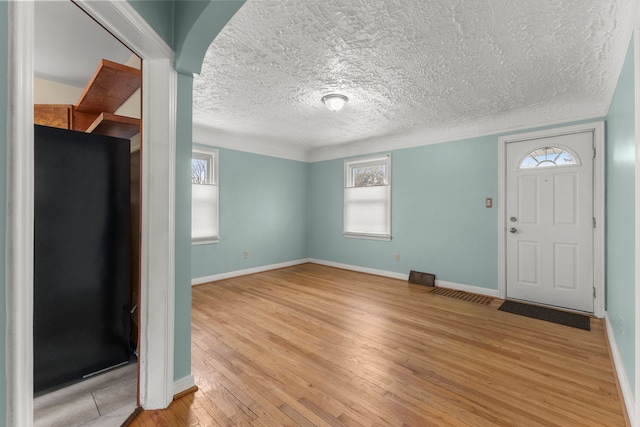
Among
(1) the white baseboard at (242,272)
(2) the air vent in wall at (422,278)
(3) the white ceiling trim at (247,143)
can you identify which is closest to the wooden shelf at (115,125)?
(3) the white ceiling trim at (247,143)

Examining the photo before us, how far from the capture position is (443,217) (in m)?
4.28

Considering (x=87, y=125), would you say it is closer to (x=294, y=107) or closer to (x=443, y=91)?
(x=294, y=107)

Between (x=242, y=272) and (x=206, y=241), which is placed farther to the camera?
(x=242, y=272)

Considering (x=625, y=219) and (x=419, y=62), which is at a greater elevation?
(x=419, y=62)

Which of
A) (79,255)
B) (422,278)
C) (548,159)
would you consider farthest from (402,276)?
(79,255)

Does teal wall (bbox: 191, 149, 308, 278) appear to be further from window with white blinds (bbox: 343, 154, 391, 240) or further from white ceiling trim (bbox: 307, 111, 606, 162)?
window with white blinds (bbox: 343, 154, 391, 240)

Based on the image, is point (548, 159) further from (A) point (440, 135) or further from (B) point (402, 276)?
(B) point (402, 276)

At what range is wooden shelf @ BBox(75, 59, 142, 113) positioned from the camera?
1.90 metres

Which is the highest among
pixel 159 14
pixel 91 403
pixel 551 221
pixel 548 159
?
pixel 159 14

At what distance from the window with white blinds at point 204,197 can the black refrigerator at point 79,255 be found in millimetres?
2267

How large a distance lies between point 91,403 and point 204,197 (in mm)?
3090

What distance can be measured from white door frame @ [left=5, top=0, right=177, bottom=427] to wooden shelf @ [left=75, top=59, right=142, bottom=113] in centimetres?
47

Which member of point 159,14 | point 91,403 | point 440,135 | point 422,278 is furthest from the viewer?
point 422,278

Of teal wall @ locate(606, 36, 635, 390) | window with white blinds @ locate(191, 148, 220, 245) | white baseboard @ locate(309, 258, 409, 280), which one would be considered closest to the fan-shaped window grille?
teal wall @ locate(606, 36, 635, 390)
